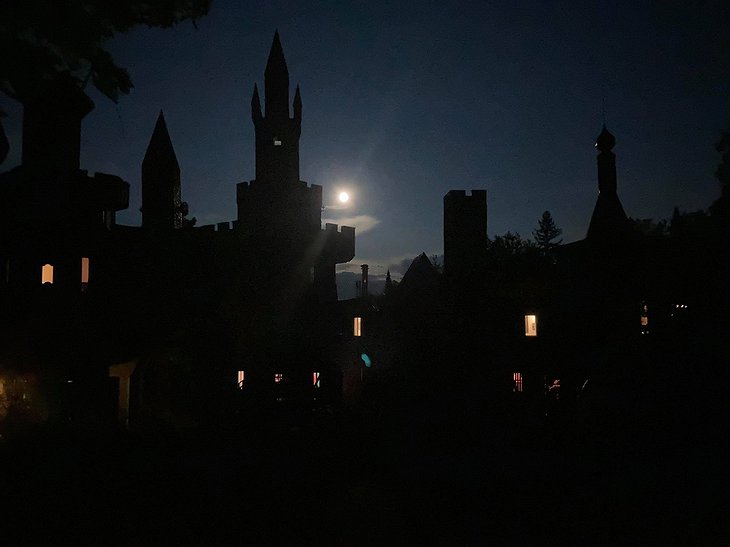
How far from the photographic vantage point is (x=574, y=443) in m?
15.6

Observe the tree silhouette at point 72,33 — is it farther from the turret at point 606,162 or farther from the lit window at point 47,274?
the turret at point 606,162

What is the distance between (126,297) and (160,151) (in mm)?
22787

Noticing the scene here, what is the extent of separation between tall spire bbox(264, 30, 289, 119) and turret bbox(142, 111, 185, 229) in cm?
1244

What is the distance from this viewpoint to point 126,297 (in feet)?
64.9

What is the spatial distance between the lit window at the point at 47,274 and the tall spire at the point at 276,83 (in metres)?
35.7

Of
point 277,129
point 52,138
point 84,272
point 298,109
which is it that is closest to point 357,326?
point 84,272

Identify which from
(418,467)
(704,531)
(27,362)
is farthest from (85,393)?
(704,531)

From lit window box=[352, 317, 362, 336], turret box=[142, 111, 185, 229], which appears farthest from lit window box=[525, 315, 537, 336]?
turret box=[142, 111, 185, 229]

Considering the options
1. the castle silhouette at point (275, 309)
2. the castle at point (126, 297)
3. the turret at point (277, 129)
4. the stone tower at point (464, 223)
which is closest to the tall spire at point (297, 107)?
the turret at point (277, 129)

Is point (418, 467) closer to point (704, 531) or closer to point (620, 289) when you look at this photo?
point (704, 531)

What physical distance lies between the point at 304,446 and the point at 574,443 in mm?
7440

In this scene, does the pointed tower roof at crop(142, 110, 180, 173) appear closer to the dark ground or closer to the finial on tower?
the dark ground

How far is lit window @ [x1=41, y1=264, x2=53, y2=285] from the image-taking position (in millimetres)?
17078

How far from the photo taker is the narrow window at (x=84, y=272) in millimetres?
18031
